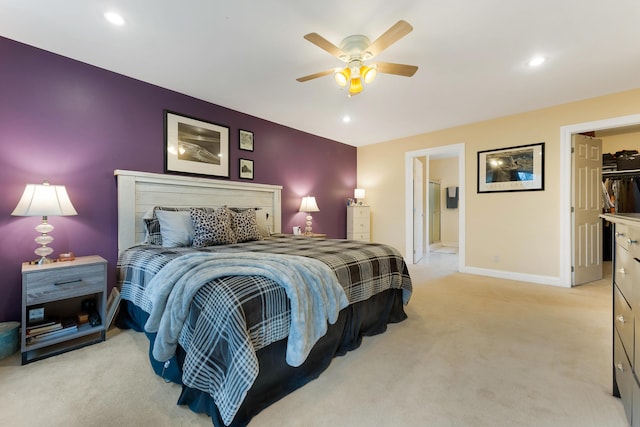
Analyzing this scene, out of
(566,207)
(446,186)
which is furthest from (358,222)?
(446,186)

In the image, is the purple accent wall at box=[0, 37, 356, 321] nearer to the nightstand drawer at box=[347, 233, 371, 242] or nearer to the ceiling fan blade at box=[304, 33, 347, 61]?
the ceiling fan blade at box=[304, 33, 347, 61]

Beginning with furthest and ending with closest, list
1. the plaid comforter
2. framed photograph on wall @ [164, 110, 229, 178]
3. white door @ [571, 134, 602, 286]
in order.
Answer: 1. white door @ [571, 134, 602, 286]
2. framed photograph on wall @ [164, 110, 229, 178]
3. the plaid comforter

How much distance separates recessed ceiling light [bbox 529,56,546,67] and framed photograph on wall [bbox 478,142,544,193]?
1617 millimetres

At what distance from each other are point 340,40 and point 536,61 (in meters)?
1.89

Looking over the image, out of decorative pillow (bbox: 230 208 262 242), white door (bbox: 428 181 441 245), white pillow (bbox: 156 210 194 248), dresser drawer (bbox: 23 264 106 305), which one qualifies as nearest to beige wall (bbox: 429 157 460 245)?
white door (bbox: 428 181 441 245)

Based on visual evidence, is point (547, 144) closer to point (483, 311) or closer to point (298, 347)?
point (483, 311)

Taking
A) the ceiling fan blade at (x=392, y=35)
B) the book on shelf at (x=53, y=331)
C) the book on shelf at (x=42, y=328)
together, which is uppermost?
the ceiling fan blade at (x=392, y=35)

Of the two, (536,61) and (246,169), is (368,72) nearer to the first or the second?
(536,61)

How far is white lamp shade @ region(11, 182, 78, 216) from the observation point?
1995 millimetres

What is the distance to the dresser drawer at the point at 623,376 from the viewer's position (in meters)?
1.20

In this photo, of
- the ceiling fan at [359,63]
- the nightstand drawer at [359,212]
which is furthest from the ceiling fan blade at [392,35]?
the nightstand drawer at [359,212]

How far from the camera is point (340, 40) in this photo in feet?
7.41

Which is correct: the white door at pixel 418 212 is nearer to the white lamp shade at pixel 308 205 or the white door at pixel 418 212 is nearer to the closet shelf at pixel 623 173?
the white lamp shade at pixel 308 205

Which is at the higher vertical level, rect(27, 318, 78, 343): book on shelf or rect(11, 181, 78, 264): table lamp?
rect(11, 181, 78, 264): table lamp
